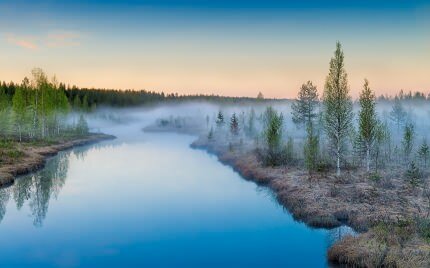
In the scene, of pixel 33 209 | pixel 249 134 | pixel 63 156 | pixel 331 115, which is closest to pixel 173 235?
pixel 33 209

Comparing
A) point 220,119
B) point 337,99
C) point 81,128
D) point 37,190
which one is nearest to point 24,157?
point 37,190

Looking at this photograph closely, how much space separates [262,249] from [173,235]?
6.82m

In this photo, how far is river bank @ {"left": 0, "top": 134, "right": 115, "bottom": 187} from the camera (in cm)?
4725

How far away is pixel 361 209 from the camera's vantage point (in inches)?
1197

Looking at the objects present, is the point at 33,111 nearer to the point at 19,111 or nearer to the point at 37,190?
the point at 19,111

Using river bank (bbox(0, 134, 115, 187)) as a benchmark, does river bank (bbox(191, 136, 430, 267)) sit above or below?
above

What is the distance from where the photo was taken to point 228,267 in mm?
22359

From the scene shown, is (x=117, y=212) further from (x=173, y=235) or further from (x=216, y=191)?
(x=216, y=191)

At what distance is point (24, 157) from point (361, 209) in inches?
1982

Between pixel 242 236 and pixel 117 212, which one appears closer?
pixel 242 236

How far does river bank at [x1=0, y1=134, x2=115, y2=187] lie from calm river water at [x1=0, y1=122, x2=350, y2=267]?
5.78ft

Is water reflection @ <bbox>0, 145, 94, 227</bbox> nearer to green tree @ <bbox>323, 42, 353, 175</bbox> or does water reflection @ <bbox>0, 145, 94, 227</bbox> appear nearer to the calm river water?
the calm river water

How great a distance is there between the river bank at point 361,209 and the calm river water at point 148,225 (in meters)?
1.58

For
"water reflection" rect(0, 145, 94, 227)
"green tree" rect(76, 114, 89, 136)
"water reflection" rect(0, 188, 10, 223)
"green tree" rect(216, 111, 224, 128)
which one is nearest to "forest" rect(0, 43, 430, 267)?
"water reflection" rect(0, 145, 94, 227)
